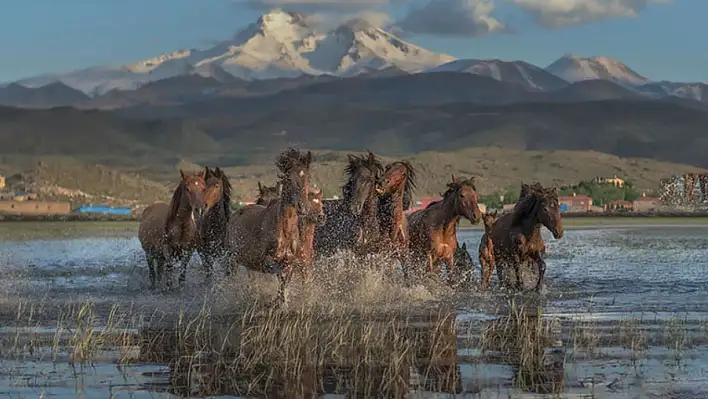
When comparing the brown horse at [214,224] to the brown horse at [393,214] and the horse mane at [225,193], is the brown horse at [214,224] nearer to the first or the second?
the horse mane at [225,193]

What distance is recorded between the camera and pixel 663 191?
127 meters

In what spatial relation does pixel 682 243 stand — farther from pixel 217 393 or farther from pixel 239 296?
pixel 217 393

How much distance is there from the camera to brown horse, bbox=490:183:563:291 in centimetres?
1917

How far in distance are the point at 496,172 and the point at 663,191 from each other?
3482 centimetres

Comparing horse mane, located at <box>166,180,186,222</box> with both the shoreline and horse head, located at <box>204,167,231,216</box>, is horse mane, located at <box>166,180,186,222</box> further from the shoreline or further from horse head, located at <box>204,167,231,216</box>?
the shoreline

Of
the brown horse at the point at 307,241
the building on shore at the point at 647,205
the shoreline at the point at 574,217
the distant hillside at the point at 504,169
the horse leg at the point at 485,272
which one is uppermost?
the distant hillside at the point at 504,169

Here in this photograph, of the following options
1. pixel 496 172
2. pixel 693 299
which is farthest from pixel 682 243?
pixel 496 172

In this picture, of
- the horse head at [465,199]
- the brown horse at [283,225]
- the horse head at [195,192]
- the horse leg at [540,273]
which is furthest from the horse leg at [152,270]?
the horse leg at [540,273]

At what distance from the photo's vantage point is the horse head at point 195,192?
19359 mm

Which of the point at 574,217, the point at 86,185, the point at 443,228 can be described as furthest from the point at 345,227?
the point at 86,185

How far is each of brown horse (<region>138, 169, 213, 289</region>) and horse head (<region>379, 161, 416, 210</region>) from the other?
→ 2.91m

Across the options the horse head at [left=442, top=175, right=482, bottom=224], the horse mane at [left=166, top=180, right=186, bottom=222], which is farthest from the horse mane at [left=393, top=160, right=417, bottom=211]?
the horse mane at [left=166, top=180, right=186, bottom=222]

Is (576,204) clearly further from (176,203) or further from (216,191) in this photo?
(176,203)

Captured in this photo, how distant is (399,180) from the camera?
61.4 ft
